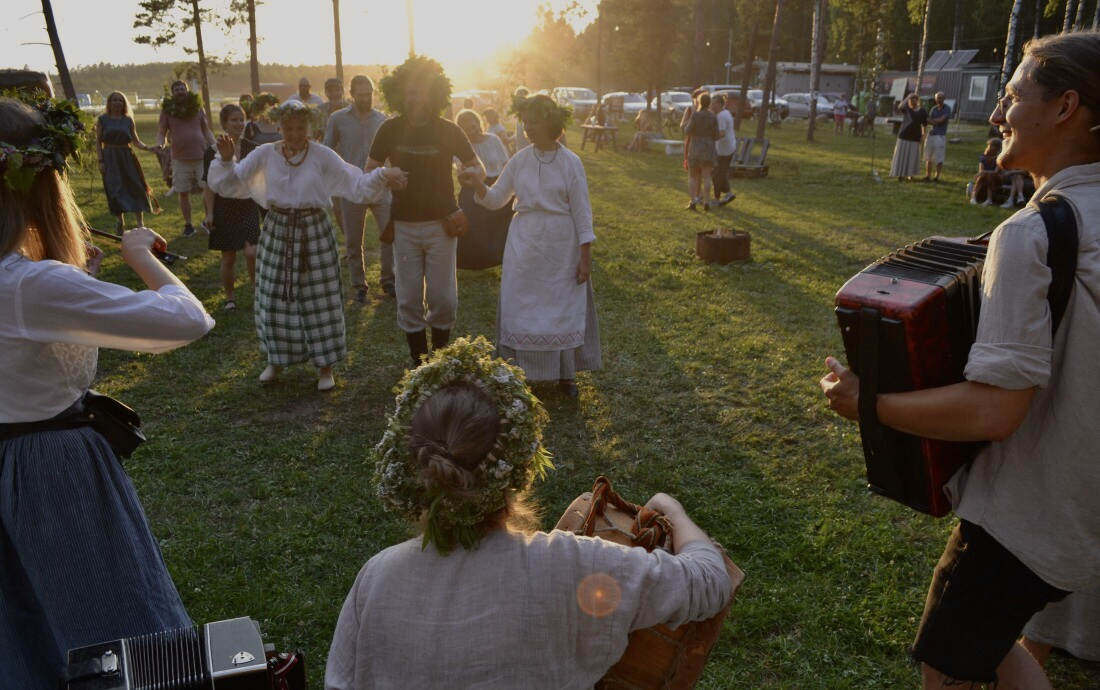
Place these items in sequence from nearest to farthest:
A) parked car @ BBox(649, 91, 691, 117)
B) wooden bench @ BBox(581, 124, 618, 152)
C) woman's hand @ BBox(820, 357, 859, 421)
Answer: woman's hand @ BBox(820, 357, 859, 421)
wooden bench @ BBox(581, 124, 618, 152)
parked car @ BBox(649, 91, 691, 117)

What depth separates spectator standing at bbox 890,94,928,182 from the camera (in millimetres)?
16094

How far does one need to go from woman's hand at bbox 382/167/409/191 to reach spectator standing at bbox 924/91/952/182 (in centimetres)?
1453

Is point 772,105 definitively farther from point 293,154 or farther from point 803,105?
point 293,154

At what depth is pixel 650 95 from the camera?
31828mm

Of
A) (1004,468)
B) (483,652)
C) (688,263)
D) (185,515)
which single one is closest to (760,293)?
(688,263)

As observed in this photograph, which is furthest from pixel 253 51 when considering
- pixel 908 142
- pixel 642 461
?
pixel 642 461

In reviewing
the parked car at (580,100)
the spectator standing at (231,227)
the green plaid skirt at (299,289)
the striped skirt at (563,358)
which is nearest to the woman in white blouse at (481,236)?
the spectator standing at (231,227)

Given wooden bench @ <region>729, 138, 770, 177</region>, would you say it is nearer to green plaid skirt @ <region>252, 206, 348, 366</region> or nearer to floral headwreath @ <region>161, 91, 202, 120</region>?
floral headwreath @ <region>161, 91, 202, 120</region>

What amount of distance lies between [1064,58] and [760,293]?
6631 mm

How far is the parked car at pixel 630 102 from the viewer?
1462 inches

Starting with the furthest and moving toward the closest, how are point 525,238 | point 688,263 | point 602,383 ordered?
1. point 688,263
2. point 602,383
3. point 525,238

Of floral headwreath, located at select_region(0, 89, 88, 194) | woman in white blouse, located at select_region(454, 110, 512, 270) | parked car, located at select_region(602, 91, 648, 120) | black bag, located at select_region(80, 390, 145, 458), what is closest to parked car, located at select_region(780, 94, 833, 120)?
parked car, located at select_region(602, 91, 648, 120)

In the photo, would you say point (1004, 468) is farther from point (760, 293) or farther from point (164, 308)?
point (760, 293)

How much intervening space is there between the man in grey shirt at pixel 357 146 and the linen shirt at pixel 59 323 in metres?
5.92
